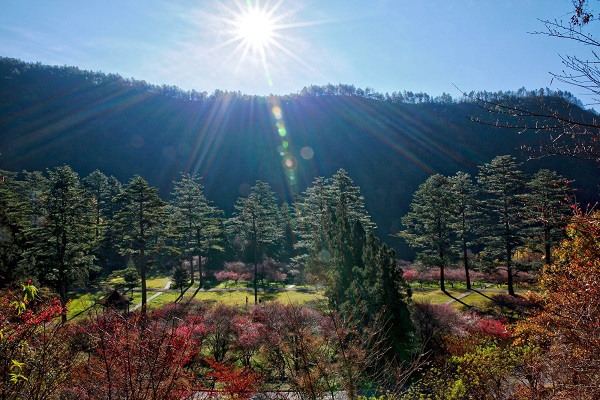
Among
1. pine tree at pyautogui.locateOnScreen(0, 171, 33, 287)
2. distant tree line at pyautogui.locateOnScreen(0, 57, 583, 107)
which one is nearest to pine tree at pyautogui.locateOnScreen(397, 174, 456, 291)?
pine tree at pyautogui.locateOnScreen(0, 171, 33, 287)

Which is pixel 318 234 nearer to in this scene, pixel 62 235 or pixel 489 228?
pixel 489 228

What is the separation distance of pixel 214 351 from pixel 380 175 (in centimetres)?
10507

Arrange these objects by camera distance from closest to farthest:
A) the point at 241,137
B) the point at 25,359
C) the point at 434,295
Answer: the point at 25,359 → the point at 434,295 → the point at 241,137

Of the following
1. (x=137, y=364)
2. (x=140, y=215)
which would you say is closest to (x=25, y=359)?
(x=137, y=364)

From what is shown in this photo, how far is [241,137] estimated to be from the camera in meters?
137

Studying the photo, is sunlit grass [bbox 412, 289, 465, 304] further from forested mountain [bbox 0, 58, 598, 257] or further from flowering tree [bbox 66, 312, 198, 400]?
forested mountain [bbox 0, 58, 598, 257]

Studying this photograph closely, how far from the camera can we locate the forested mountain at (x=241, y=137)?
111500 mm

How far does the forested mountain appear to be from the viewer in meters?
112

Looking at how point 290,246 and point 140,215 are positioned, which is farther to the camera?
point 290,246

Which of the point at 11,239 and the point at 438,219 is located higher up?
the point at 438,219

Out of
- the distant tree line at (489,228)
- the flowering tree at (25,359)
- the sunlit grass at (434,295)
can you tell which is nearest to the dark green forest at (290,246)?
the flowering tree at (25,359)

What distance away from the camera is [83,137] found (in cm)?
12325

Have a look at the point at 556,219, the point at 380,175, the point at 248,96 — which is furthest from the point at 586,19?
the point at 248,96

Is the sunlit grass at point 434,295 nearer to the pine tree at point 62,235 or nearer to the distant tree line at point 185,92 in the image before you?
the pine tree at point 62,235
